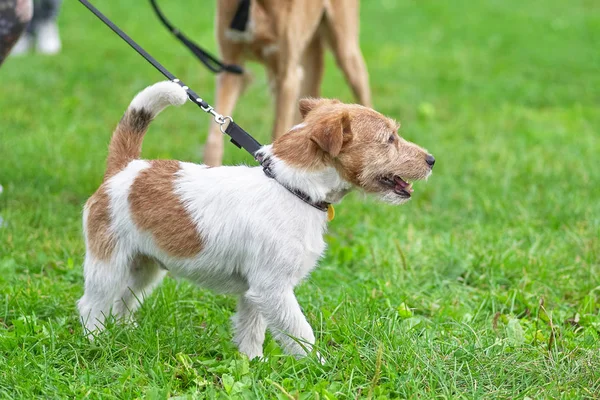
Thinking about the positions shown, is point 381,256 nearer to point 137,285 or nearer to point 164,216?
point 137,285

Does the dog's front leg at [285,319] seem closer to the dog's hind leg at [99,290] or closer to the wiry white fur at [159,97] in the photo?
the dog's hind leg at [99,290]

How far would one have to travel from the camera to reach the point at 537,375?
10.5 feet

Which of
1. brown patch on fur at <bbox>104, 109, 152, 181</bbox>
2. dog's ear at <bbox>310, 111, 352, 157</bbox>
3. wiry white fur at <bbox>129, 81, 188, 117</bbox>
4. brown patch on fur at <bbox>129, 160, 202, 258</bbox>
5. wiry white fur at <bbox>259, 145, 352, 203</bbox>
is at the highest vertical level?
dog's ear at <bbox>310, 111, 352, 157</bbox>

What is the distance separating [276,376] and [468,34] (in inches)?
441

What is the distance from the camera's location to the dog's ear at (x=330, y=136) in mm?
3148

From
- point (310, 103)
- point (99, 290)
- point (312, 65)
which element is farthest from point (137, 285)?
point (312, 65)

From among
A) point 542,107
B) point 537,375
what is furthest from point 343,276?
point 542,107

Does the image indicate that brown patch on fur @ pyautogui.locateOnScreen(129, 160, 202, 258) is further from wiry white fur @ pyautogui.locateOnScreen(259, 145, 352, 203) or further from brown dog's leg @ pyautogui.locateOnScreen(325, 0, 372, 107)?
brown dog's leg @ pyautogui.locateOnScreen(325, 0, 372, 107)

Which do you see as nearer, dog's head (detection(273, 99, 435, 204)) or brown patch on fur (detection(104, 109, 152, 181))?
dog's head (detection(273, 99, 435, 204))

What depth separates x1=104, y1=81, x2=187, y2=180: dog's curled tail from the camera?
358 cm

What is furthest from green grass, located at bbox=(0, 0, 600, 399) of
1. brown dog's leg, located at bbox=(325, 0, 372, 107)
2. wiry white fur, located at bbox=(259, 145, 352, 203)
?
brown dog's leg, located at bbox=(325, 0, 372, 107)

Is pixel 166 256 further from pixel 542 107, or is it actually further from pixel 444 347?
pixel 542 107

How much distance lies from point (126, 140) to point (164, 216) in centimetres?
48

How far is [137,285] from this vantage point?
3727mm
